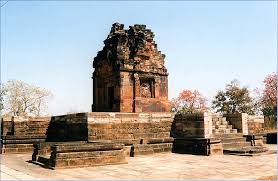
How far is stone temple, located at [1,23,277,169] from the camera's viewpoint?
8.49 metres

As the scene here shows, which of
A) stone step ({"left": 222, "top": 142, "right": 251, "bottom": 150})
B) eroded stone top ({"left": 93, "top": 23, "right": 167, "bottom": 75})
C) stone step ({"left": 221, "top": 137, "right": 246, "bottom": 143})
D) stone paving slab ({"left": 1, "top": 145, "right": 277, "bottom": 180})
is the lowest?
stone paving slab ({"left": 1, "top": 145, "right": 277, "bottom": 180})

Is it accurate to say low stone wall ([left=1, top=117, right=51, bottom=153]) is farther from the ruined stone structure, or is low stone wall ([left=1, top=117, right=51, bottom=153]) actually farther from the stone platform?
the stone platform

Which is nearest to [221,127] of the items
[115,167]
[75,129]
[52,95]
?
[75,129]

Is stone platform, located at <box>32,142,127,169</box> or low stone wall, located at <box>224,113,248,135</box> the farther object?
low stone wall, located at <box>224,113,248,135</box>

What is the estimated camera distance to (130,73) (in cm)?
1461

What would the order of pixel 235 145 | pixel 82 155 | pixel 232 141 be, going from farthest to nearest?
pixel 232 141 → pixel 235 145 → pixel 82 155

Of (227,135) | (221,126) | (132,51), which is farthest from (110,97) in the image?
(227,135)

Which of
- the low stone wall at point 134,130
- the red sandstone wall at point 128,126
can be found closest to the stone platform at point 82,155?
the low stone wall at point 134,130

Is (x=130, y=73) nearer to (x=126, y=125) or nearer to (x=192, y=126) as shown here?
(x=126, y=125)

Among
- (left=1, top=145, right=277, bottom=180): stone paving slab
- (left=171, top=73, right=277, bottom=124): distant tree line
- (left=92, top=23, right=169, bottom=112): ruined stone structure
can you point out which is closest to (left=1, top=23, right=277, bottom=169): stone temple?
(left=92, top=23, right=169, bottom=112): ruined stone structure

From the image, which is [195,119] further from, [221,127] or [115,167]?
[115,167]

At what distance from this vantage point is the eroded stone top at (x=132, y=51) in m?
14.7

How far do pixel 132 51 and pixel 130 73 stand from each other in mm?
1179

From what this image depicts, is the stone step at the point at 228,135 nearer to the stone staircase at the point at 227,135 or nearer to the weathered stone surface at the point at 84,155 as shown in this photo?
the stone staircase at the point at 227,135
